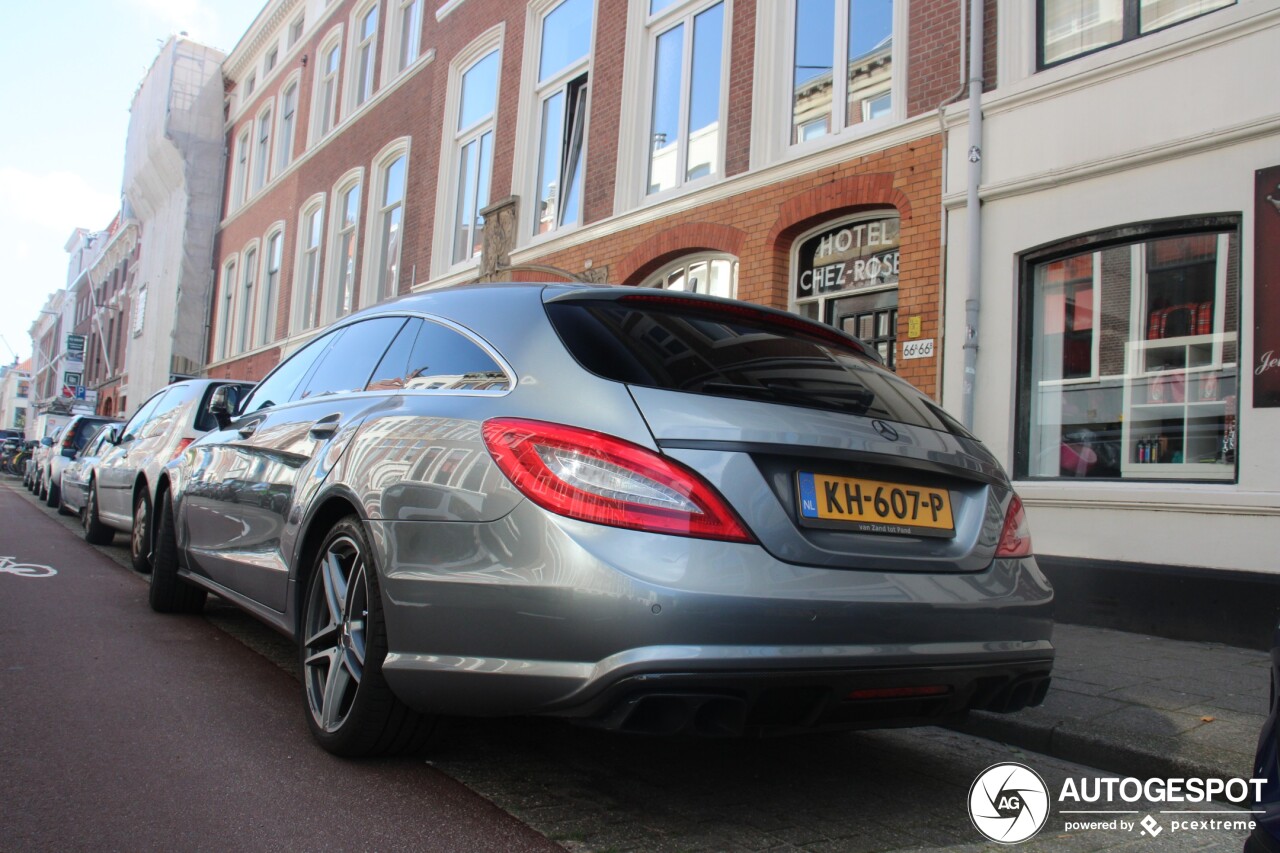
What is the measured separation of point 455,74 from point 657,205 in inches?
316

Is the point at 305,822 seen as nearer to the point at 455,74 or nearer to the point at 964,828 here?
the point at 964,828

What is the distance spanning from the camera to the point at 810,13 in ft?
34.6

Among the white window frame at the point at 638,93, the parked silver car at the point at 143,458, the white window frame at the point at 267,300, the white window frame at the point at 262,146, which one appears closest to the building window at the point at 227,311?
the white window frame at the point at 262,146

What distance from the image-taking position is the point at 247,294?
30.3m

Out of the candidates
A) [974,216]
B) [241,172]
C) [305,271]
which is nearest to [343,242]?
[305,271]

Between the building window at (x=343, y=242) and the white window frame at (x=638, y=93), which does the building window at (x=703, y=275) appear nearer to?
the white window frame at (x=638, y=93)

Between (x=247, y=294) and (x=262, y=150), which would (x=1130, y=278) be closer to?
(x=247, y=294)

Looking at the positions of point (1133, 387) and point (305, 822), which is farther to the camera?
point (1133, 387)

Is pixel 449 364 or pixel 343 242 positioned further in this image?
pixel 343 242

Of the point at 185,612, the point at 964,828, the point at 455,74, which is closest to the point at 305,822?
the point at 964,828

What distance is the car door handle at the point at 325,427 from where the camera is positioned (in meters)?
3.68

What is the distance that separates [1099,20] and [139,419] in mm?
8820

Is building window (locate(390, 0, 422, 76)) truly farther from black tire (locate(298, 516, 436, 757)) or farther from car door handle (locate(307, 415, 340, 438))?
black tire (locate(298, 516, 436, 757))

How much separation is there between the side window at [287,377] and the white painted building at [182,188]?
30.5m
